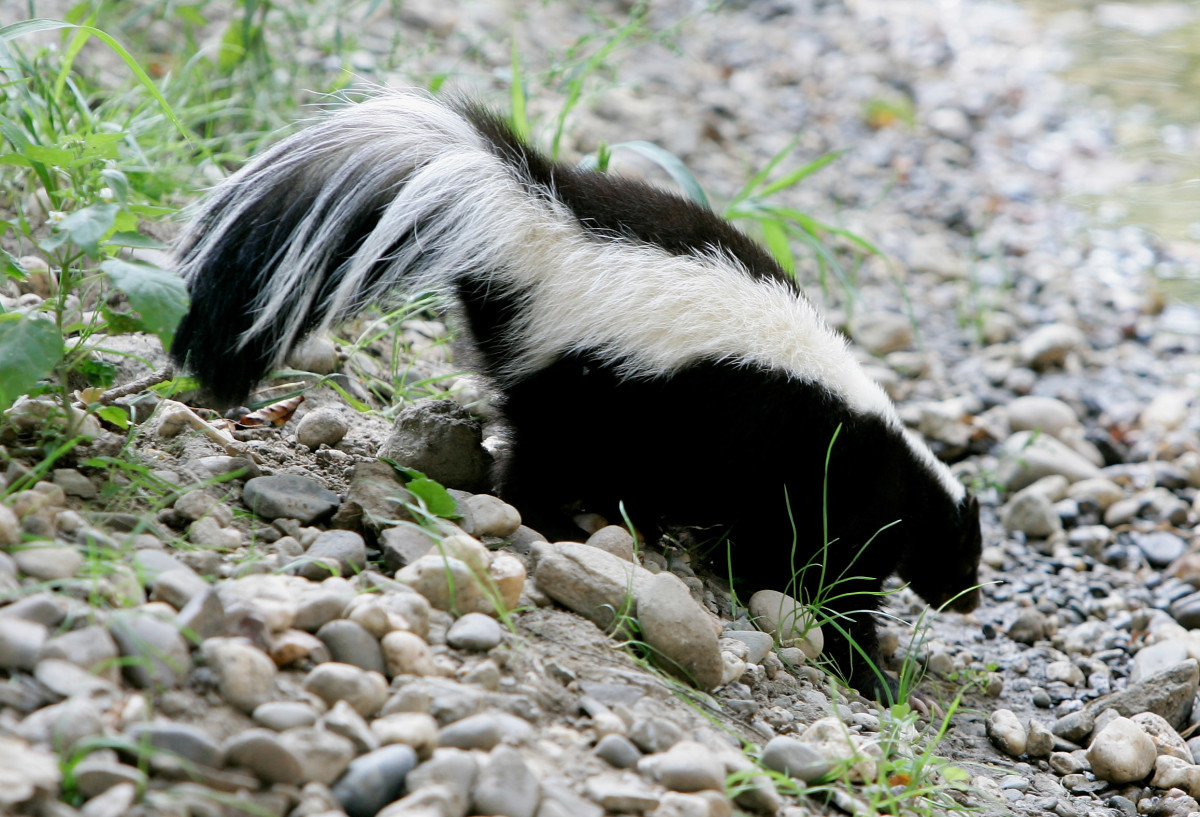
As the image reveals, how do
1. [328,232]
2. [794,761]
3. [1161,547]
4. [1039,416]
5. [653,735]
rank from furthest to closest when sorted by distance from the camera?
1. [1039,416]
2. [1161,547]
3. [328,232]
4. [794,761]
5. [653,735]

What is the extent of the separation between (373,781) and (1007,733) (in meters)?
2.41

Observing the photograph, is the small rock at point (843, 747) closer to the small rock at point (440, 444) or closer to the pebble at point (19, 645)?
the small rock at point (440, 444)

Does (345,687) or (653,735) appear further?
(653,735)

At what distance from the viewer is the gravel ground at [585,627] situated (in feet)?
6.54

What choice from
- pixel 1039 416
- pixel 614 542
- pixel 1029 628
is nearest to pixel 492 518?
pixel 614 542

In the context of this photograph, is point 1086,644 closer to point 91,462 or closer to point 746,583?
point 746,583

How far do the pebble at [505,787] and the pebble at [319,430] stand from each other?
171 centimetres

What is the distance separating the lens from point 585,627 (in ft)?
9.34

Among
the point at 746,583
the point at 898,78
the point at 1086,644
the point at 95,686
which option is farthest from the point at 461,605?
the point at 898,78

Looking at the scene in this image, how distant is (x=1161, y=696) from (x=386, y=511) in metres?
2.69

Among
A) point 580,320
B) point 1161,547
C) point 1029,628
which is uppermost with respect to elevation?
point 580,320

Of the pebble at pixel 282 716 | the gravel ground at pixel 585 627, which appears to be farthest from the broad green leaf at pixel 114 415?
the pebble at pixel 282 716

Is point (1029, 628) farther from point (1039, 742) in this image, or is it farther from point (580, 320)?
point (580, 320)

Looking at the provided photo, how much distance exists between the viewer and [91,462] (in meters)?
2.77
